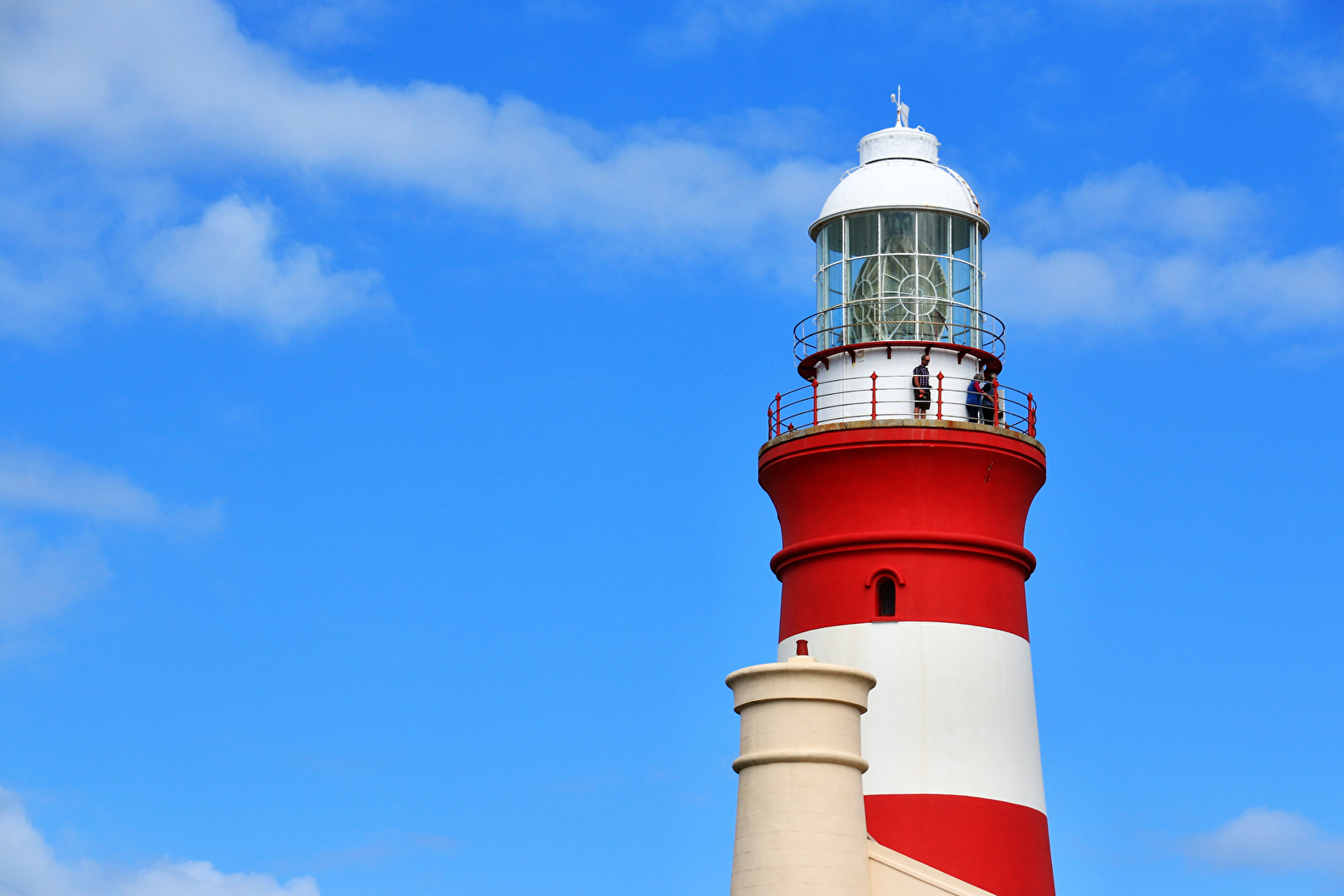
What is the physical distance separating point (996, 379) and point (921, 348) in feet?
4.16

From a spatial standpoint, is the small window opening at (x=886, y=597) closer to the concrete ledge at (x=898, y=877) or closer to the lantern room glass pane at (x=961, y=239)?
the lantern room glass pane at (x=961, y=239)

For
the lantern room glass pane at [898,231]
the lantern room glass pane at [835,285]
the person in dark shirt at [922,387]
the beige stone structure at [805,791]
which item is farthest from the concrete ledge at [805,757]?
the lantern room glass pane at [898,231]

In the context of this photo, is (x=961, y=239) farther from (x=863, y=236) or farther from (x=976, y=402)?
(x=976, y=402)

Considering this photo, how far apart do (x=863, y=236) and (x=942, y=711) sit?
249 inches

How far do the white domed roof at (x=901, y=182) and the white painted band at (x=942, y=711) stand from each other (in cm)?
552

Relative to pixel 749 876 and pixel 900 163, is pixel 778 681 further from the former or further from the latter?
pixel 900 163

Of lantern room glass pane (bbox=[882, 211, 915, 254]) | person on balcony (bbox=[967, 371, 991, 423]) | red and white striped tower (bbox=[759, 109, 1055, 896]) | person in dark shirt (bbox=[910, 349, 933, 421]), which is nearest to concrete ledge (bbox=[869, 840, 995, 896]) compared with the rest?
red and white striped tower (bbox=[759, 109, 1055, 896])

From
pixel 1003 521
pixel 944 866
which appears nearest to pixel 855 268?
pixel 1003 521

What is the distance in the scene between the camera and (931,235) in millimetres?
25578

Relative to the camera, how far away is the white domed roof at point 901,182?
25.5m

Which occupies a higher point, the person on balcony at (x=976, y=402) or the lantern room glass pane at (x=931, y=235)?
the lantern room glass pane at (x=931, y=235)

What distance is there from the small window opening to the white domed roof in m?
4.90

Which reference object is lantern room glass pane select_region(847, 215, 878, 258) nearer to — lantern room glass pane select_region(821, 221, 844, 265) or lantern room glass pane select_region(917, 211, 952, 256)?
lantern room glass pane select_region(821, 221, 844, 265)

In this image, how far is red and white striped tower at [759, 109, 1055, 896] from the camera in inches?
918
